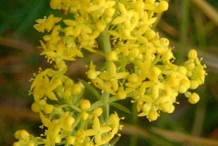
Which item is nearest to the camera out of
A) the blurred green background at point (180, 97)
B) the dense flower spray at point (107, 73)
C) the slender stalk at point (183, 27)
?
the dense flower spray at point (107, 73)

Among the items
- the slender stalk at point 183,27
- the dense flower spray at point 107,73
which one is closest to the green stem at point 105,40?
the dense flower spray at point 107,73

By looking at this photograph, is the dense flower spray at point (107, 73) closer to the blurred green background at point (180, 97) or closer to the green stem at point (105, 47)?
the green stem at point (105, 47)

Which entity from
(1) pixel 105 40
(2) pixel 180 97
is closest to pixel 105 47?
(1) pixel 105 40

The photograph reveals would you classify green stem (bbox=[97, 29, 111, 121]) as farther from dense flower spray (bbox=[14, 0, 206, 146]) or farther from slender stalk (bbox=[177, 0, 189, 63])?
slender stalk (bbox=[177, 0, 189, 63])

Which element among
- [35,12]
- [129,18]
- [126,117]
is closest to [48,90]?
[129,18]

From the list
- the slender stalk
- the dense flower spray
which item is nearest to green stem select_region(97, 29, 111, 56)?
the dense flower spray
